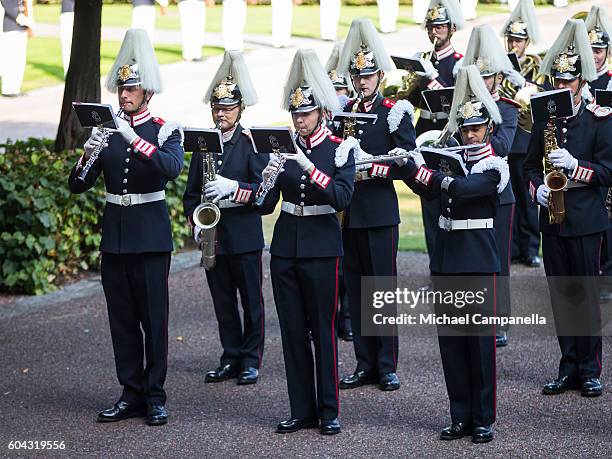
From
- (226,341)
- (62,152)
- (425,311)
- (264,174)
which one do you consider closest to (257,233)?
(226,341)

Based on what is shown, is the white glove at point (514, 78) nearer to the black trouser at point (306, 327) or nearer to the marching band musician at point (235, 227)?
the marching band musician at point (235, 227)

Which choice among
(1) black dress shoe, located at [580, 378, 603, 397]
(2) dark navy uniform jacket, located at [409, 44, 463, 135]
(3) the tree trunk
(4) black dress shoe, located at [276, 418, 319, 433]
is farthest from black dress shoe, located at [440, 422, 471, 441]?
(3) the tree trunk

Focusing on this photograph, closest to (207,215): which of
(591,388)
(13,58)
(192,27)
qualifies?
(591,388)

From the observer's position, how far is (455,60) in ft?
33.9

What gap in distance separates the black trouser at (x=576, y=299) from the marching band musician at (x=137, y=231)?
251 cm

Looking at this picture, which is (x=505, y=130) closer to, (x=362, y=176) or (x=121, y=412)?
(x=362, y=176)

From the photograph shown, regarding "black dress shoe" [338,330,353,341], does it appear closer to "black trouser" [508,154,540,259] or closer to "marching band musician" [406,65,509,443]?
"marching band musician" [406,65,509,443]

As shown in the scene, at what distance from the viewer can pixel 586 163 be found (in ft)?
25.6

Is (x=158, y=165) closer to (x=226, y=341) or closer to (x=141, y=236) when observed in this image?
(x=141, y=236)

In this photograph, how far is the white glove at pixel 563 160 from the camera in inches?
304

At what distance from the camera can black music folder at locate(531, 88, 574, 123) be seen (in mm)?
7676

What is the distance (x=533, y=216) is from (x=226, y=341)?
13.7ft

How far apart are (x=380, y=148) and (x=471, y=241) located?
4.69ft

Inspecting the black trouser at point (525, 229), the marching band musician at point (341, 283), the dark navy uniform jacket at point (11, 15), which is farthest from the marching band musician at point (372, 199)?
the dark navy uniform jacket at point (11, 15)
